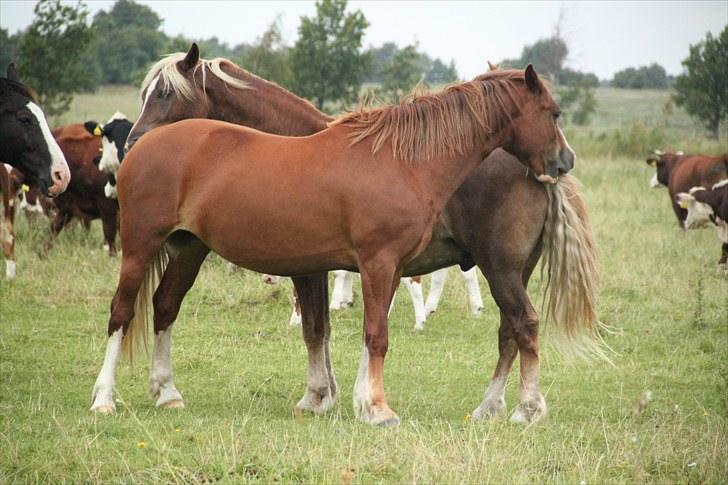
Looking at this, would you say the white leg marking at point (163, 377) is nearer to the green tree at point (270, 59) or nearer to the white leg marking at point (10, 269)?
the white leg marking at point (10, 269)

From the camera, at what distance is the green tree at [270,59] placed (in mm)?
28250

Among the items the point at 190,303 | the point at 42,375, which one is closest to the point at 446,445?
the point at 42,375

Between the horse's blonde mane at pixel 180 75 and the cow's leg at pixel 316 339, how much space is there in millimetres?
1556

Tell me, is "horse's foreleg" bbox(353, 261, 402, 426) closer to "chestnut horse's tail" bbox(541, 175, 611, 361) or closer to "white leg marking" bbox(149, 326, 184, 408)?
"chestnut horse's tail" bbox(541, 175, 611, 361)

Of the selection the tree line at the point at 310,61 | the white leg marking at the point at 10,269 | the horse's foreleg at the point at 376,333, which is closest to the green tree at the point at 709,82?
the tree line at the point at 310,61

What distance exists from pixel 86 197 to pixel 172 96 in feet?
26.6

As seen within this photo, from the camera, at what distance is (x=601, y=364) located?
905 centimetres

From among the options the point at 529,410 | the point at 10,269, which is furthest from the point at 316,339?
the point at 10,269

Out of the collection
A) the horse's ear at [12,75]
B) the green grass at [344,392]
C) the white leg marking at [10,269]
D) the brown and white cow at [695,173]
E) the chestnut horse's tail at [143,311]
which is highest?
the horse's ear at [12,75]

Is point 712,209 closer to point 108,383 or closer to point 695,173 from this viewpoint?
point 695,173

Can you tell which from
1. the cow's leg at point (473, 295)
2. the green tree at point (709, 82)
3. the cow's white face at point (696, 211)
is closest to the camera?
the cow's leg at point (473, 295)

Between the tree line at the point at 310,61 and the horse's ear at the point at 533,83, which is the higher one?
the tree line at the point at 310,61

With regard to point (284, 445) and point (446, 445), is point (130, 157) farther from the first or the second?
point (446, 445)

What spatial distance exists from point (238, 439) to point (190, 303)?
5.92m
